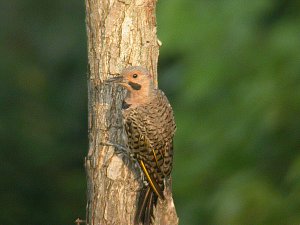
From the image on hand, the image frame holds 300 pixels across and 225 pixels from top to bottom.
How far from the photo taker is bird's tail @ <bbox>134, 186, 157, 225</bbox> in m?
10.2

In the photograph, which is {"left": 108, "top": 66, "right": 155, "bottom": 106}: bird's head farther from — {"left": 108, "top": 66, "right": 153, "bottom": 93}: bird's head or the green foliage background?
the green foliage background

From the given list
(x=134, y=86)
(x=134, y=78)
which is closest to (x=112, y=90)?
(x=134, y=86)

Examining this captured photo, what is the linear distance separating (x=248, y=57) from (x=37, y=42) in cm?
1114

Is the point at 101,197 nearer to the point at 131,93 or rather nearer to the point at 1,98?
the point at 131,93

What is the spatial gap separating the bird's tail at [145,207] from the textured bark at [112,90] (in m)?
0.08

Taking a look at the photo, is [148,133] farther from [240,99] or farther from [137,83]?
[240,99]

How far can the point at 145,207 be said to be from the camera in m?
10.2

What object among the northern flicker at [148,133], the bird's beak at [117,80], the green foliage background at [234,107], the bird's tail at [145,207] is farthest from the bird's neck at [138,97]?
the green foliage background at [234,107]

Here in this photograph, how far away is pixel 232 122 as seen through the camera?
12.8m

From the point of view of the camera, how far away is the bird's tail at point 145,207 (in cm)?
1016

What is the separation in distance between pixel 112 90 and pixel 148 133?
55cm

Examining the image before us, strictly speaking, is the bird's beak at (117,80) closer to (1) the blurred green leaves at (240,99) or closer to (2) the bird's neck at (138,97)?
(2) the bird's neck at (138,97)

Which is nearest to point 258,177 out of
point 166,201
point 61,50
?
point 166,201

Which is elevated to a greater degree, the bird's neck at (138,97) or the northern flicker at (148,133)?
the bird's neck at (138,97)
